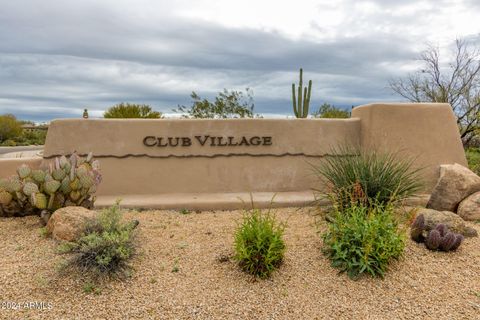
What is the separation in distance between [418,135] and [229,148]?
3.51m

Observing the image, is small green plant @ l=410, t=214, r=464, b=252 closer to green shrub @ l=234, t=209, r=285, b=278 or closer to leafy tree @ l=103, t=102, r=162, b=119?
green shrub @ l=234, t=209, r=285, b=278

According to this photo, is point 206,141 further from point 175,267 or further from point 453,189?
point 453,189

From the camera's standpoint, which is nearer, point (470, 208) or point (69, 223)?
point (69, 223)

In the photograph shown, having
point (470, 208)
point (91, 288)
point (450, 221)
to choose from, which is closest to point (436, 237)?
point (450, 221)

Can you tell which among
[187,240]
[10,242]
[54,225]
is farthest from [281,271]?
[10,242]

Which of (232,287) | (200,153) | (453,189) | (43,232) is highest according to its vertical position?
(200,153)

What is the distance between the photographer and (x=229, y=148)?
865cm

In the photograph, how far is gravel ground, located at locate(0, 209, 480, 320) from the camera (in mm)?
4391

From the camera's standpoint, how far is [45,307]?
4395 mm

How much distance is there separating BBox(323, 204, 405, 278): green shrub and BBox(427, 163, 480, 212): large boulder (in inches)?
99.0

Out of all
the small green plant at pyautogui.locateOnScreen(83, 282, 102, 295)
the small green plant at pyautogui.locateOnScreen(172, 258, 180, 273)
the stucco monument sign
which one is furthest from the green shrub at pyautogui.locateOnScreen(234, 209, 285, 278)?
the stucco monument sign

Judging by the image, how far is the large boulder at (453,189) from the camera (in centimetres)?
744

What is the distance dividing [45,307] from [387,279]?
3509 millimetres

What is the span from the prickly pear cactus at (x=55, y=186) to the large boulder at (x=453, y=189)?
5427 mm
